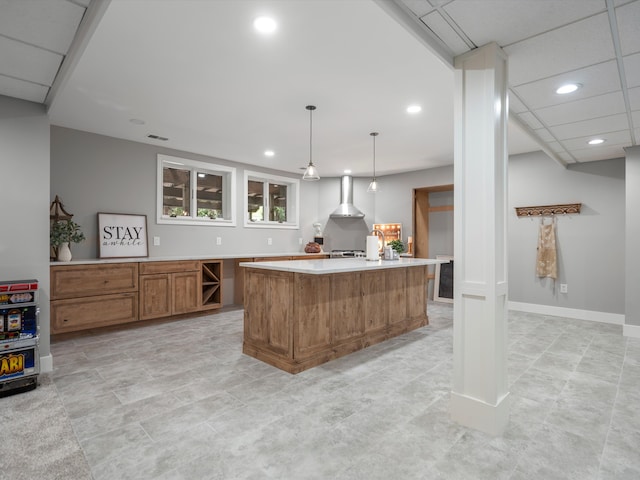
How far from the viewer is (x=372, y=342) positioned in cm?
376

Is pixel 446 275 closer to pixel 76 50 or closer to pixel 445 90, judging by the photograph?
pixel 445 90

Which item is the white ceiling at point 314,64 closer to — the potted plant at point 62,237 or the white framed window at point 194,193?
the white framed window at point 194,193

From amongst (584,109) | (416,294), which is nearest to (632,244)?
(584,109)

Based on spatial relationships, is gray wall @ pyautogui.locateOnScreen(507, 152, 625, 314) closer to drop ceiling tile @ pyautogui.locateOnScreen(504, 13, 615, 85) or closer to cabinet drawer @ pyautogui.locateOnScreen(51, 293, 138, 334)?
drop ceiling tile @ pyautogui.locateOnScreen(504, 13, 615, 85)

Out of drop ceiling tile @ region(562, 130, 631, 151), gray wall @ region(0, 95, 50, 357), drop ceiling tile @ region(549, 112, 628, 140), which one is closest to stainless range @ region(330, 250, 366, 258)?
drop ceiling tile @ region(562, 130, 631, 151)

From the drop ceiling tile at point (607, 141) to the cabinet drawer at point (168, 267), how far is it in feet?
16.6

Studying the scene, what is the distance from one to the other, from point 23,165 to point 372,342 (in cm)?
368

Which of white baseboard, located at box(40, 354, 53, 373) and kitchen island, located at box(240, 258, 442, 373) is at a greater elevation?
kitchen island, located at box(240, 258, 442, 373)

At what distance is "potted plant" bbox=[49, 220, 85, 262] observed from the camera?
4.01 m

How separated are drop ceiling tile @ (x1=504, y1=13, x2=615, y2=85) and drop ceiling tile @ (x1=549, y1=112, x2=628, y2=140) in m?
1.40

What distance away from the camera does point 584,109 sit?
313 centimetres

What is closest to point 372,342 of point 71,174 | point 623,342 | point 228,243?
point 623,342

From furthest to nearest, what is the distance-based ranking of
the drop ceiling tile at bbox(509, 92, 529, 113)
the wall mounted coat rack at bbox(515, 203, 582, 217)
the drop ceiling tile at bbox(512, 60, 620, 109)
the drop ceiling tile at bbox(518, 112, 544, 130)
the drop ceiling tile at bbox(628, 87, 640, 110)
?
the wall mounted coat rack at bbox(515, 203, 582, 217)
the drop ceiling tile at bbox(518, 112, 544, 130)
the drop ceiling tile at bbox(509, 92, 529, 113)
the drop ceiling tile at bbox(628, 87, 640, 110)
the drop ceiling tile at bbox(512, 60, 620, 109)

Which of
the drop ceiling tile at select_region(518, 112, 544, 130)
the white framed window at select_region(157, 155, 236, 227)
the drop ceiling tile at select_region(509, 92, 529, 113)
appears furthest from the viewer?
the white framed window at select_region(157, 155, 236, 227)
